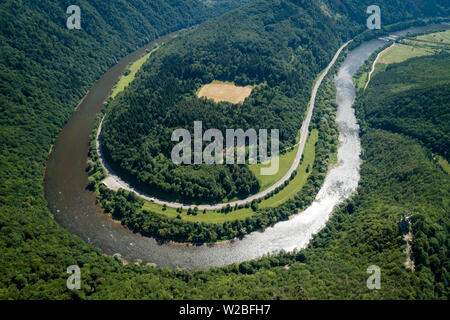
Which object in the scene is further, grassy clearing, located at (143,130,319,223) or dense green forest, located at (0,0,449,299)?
grassy clearing, located at (143,130,319,223)

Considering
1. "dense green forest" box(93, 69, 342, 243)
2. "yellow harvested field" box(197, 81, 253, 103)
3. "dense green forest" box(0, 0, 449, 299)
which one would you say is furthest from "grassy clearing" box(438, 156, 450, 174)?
"yellow harvested field" box(197, 81, 253, 103)

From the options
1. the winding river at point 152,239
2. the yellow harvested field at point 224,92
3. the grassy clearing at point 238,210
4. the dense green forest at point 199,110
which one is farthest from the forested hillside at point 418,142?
the yellow harvested field at point 224,92

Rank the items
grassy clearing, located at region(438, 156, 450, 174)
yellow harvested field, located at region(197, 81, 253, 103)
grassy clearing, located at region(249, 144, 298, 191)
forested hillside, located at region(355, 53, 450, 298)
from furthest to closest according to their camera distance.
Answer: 1. yellow harvested field, located at region(197, 81, 253, 103)
2. grassy clearing, located at region(249, 144, 298, 191)
3. grassy clearing, located at region(438, 156, 450, 174)
4. forested hillside, located at region(355, 53, 450, 298)

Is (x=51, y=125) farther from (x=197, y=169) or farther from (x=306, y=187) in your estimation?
(x=306, y=187)

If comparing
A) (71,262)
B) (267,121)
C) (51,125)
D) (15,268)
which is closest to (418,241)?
(267,121)

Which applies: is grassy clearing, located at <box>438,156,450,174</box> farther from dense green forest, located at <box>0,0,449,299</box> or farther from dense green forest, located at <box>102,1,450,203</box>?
dense green forest, located at <box>102,1,450,203</box>

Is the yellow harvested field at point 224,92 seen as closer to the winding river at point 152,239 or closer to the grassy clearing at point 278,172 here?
the grassy clearing at point 278,172
